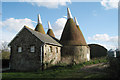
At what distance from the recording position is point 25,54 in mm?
13578

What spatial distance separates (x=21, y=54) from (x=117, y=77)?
11702mm

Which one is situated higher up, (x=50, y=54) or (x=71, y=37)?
(x=71, y=37)

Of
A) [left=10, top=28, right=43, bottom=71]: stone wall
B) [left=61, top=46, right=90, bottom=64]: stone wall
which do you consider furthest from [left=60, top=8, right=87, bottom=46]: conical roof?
[left=10, top=28, right=43, bottom=71]: stone wall

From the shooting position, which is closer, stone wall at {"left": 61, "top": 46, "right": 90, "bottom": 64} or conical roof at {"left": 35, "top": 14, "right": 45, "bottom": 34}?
stone wall at {"left": 61, "top": 46, "right": 90, "bottom": 64}

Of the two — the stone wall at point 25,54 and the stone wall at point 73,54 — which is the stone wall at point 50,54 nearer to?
the stone wall at point 25,54

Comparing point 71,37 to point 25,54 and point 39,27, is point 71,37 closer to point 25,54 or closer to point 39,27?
point 25,54

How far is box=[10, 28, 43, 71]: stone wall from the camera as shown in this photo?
13.0 m

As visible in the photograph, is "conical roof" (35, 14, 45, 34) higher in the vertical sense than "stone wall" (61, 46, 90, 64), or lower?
higher

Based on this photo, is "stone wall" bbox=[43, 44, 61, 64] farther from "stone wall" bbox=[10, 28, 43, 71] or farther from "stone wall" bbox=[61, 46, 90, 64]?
"stone wall" bbox=[61, 46, 90, 64]

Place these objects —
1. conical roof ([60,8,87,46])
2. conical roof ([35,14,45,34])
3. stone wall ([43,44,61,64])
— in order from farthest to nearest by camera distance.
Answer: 1. conical roof ([35,14,45,34])
2. conical roof ([60,8,87,46])
3. stone wall ([43,44,61,64])

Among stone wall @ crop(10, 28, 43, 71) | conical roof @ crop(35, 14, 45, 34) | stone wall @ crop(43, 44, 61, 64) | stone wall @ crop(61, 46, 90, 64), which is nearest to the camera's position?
stone wall @ crop(10, 28, 43, 71)

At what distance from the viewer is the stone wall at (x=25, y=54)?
1298cm

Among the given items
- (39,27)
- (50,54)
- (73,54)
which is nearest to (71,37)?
(73,54)

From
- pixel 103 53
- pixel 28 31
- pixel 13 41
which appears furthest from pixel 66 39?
pixel 103 53
